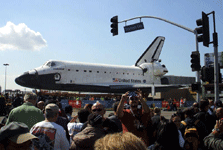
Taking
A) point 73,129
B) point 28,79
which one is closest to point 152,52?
point 28,79

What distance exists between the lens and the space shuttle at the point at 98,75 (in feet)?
71.8

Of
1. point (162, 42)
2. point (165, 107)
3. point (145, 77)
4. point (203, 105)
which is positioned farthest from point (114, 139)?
point (162, 42)

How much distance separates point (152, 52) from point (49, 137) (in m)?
32.0

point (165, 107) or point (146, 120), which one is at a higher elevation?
point (146, 120)

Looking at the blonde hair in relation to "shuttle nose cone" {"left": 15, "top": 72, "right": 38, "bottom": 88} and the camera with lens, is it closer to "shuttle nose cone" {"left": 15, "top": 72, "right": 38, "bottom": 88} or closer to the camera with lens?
the camera with lens

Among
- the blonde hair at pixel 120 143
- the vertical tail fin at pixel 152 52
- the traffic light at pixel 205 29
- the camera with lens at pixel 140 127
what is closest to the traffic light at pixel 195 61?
the traffic light at pixel 205 29

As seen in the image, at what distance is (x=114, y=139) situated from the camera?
132 cm

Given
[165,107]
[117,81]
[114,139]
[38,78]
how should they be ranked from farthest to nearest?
1. [117,81]
2. [165,107]
3. [38,78]
4. [114,139]

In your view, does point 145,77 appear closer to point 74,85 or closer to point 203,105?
point 74,85

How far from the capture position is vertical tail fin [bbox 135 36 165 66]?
109 feet

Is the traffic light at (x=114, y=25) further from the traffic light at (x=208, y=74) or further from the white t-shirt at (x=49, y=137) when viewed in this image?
the white t-shirt at (x=49, y=137)

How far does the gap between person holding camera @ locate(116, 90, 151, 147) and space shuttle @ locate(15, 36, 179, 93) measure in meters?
19.1

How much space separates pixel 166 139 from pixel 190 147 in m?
0.70

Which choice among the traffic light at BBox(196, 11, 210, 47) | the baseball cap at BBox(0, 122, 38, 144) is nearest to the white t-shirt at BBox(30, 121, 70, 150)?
the baseball cap at BBox(0, 122, 38, 144)
